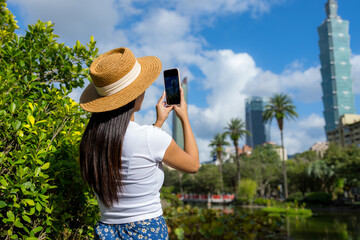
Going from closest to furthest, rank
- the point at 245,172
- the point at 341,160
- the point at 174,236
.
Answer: the point at 174,236
the point at 341,160
the point at 245,172

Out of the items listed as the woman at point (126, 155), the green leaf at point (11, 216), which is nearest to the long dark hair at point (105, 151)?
the woman at point (126, 155)

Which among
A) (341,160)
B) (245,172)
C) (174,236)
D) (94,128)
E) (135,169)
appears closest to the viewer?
(135,169)

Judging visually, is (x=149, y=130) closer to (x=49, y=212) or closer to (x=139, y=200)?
(x=139, y=200)

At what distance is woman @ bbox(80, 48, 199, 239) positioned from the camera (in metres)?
1.43

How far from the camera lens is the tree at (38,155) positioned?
2.00 m

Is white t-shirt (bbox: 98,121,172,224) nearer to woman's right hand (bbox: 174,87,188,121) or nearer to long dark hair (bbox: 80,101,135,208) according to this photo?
long dark hair (bbox: 80,101,135,208)

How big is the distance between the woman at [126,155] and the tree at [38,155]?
2.21 feet

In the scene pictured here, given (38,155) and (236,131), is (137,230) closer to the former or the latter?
(38,155)

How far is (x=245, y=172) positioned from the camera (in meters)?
51.9

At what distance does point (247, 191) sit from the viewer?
38031 mm

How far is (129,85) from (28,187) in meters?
0.98

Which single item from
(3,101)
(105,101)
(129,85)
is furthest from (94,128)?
(3,101)

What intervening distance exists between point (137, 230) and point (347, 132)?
96.7m

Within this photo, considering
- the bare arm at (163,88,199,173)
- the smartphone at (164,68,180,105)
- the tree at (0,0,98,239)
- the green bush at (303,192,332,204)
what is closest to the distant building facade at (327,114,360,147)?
the green bush at (303,192,332,204)
